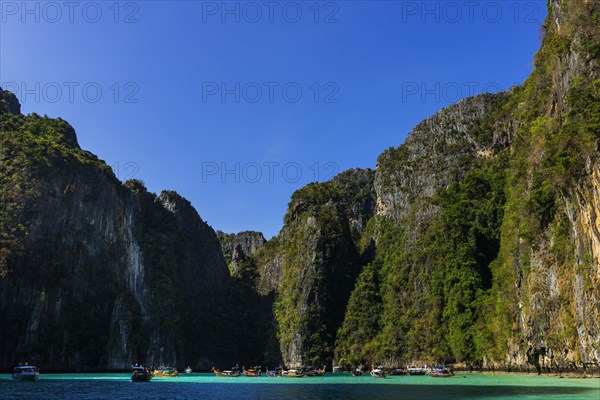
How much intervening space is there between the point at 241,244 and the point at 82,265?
7161 cm

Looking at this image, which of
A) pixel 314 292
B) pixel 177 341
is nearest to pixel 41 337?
pixel 177 341

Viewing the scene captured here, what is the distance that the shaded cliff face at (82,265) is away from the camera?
279ft

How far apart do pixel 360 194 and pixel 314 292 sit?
32.6 meters

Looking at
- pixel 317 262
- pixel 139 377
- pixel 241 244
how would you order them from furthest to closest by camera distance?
1. pixel 241 244
2. pixel 317 262
3. pixel 139 377

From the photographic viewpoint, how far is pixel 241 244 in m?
166

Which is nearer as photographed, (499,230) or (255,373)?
(255,373)

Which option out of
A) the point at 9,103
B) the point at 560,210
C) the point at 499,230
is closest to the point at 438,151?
the point at 499,230

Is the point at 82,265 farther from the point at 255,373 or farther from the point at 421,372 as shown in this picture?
the point at 421,372

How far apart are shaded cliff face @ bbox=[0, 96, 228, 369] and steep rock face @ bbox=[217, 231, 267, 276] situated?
899 inches

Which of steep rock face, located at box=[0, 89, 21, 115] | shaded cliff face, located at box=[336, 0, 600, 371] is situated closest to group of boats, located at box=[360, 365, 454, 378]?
shaded cliff face, located at box=[336, 0, 600, 371]

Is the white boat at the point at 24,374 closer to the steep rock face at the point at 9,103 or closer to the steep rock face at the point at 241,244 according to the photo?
the steep rock face at the point at 9,103

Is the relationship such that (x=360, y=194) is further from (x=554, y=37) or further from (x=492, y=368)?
(x=554, y=37)

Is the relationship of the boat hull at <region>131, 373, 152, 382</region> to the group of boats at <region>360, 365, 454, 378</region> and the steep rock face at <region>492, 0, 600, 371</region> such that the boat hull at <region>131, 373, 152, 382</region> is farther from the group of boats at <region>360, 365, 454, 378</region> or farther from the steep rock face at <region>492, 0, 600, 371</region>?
the steep rock face at <region>492, 0, 600, 371</region>

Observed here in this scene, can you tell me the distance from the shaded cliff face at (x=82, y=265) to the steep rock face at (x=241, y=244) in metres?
22.8
